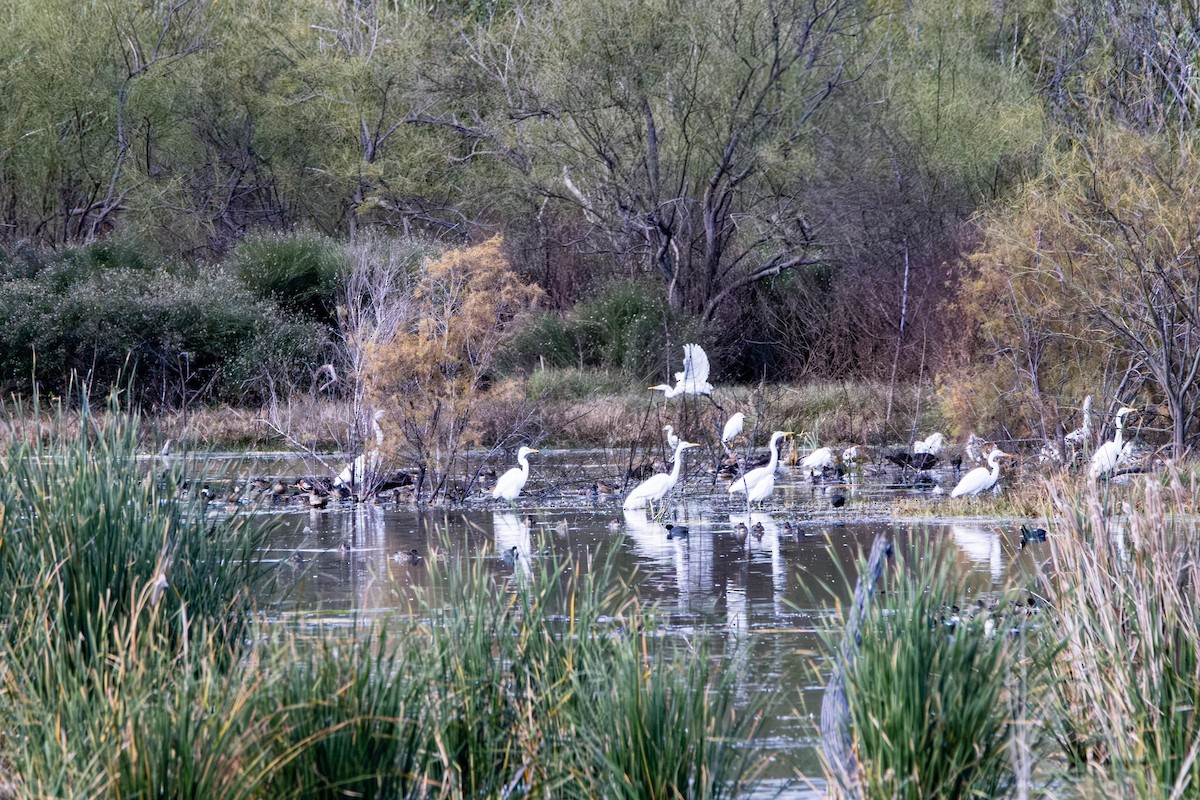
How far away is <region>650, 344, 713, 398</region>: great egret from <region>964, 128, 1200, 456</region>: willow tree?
3447 millimetres

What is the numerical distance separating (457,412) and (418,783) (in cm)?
1068

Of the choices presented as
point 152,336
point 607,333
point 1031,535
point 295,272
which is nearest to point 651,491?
point 1031,535

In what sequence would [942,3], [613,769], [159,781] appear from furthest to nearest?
[942,3] → [613,769] → [159,781]

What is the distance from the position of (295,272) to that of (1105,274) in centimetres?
1567

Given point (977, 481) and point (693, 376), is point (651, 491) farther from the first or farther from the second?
point (693, 376)

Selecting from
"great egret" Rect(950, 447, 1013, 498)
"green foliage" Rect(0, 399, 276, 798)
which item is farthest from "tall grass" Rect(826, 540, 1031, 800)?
"great egret" Rect(950, 447, 1013, 498)

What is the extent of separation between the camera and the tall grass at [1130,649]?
14.6 feet

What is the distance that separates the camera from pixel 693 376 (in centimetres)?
1852

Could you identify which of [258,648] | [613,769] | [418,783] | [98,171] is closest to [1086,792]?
[613,769]

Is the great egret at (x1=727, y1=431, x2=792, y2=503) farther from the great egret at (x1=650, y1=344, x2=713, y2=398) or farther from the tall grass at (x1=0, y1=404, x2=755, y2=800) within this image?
the tall grass at (x1=0, y1=404, x2=755, y2=800)

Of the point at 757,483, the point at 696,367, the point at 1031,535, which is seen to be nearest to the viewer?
the point at 1031,535

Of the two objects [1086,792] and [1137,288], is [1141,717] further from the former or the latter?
[1137,288]

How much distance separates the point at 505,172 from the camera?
32.4 meters

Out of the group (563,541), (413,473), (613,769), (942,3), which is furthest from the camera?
(942,3)
